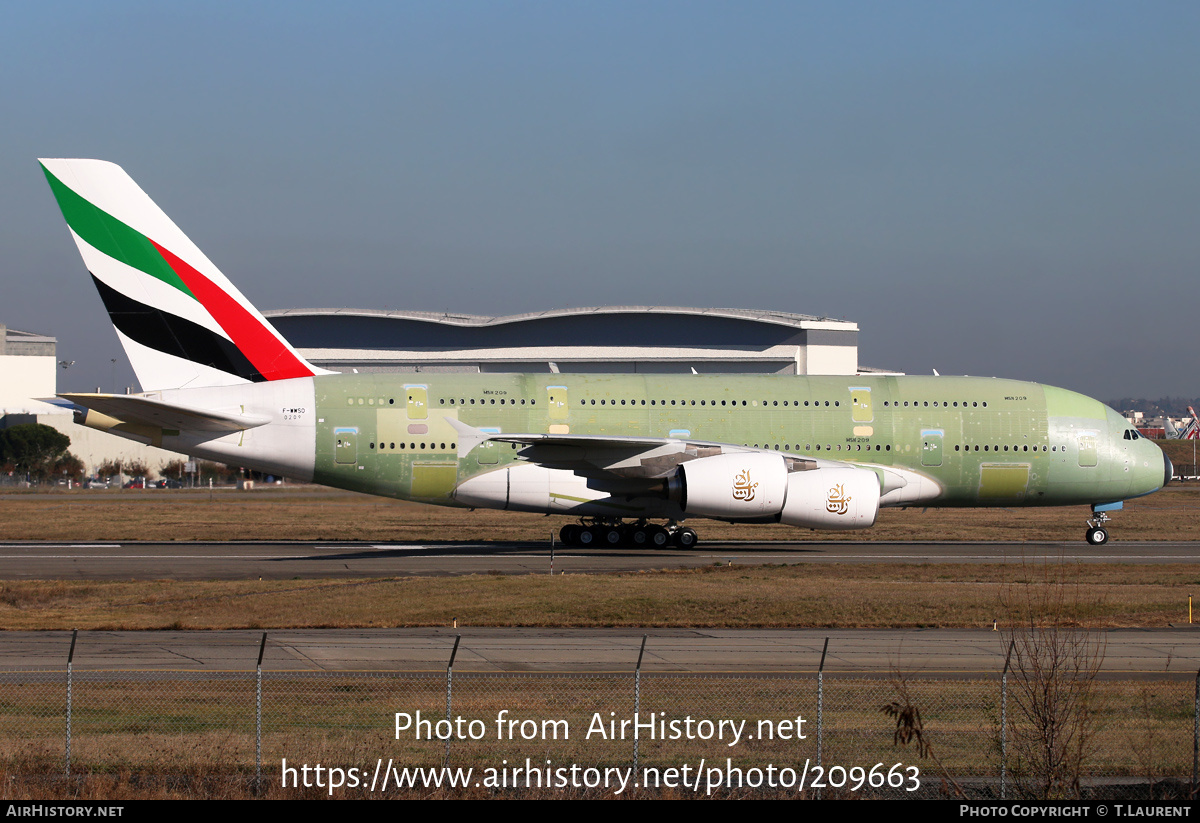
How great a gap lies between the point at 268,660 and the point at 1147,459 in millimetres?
29982

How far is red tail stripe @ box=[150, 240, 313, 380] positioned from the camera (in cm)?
3234

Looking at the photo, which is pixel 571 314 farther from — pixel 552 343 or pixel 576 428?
pixel 576 428

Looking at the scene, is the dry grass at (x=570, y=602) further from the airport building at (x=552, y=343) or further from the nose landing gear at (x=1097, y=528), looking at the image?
the airport building at (x=552, y=343)

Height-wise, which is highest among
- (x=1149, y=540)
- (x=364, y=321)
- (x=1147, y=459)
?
(x=364, y=321)

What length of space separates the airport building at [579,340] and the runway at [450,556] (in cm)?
6631

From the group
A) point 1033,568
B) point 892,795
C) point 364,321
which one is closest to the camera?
point 892,795

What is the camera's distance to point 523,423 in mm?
33531

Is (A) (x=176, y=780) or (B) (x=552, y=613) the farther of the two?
(B) (x=552, y=613)

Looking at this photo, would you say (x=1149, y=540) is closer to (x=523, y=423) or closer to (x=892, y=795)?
(x=523, y=423)

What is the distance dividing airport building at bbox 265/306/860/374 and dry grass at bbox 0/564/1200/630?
7666cm

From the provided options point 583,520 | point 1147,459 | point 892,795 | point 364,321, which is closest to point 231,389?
point 583,520

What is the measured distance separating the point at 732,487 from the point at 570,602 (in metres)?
10.5

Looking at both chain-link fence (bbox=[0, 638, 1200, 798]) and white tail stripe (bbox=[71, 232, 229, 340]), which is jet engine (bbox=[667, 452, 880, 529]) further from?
chain-link fence (bbox=[0, 638, 1200, 798])

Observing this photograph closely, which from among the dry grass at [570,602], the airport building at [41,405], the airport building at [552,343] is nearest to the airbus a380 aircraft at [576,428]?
the dry grass at [570,602]
